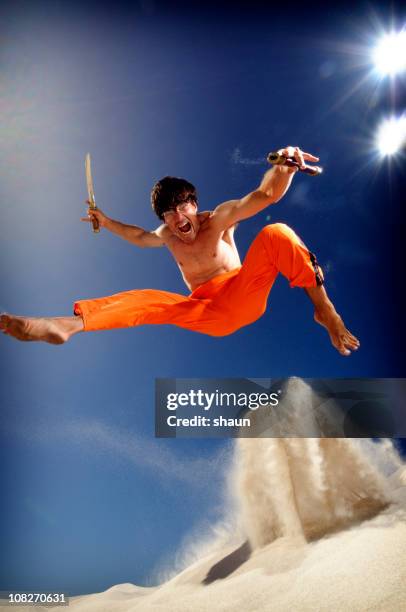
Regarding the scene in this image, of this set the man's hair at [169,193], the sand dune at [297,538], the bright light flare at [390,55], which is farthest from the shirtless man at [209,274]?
the bright light flare at [390,55]

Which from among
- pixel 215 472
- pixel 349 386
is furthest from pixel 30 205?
pixel 349 386

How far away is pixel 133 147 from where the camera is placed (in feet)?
10.2

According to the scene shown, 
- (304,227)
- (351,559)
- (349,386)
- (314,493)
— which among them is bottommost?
(351,559)

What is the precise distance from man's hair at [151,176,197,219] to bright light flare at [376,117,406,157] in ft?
3.43

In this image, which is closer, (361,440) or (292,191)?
(361,440)

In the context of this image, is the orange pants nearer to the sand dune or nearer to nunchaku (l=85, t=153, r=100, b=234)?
nunchaku (l=85, t=153, r=100, b=234)

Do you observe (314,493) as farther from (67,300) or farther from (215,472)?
(67,300)

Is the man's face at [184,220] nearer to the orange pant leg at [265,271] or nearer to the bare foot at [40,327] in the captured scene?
the orange pant leg at [265,271]

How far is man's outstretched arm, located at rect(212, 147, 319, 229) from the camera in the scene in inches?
95.3

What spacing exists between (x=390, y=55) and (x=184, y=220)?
57.6 inches

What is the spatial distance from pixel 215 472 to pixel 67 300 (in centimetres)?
119

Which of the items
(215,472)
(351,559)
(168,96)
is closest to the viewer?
(351,559)

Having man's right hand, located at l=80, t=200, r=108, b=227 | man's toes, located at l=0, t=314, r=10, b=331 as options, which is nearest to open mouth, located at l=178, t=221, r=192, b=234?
man's right hand, located at l=80, t=200, r=108, b=227

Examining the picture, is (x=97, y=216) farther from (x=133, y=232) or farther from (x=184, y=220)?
(x=184, y=220)
